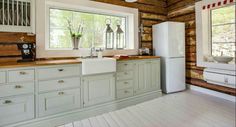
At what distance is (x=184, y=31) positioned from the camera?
3.54 m

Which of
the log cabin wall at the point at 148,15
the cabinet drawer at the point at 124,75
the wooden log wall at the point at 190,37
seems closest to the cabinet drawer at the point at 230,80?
the wooden log wall at the point at 190,37

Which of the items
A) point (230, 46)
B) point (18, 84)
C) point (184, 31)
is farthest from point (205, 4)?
point (18, 84)

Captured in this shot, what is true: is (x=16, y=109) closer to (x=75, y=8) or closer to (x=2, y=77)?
(x=2, y=77)

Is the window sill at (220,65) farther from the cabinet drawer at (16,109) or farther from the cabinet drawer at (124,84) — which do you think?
the cabinet drawer at (16,109)

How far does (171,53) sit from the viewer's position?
11.0ft

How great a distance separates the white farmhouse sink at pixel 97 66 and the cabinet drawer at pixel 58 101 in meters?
0.34

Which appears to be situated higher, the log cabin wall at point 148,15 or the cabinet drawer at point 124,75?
the log cabin wall at point 148,15

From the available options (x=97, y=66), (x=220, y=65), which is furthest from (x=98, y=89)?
(x=220, y=65)

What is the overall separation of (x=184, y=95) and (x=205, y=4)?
1920mm

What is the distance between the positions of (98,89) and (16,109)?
3.58ft

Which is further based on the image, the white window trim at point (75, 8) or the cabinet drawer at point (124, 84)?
the cabinet drawer at point (124, 84)

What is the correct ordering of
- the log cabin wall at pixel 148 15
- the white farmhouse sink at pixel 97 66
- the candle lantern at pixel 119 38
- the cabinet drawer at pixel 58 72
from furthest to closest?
the log cabin wall at pixel 148 15 → the candle lantern at pixel 119 38 → the white farmhouse sink at pixel 97 66 → the cabinet drawer at pixel 58 72

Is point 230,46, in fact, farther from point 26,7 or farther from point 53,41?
point 26,7

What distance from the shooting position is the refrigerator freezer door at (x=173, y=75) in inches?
133
